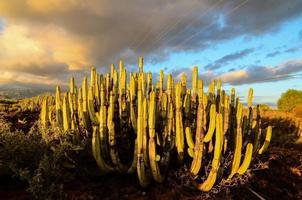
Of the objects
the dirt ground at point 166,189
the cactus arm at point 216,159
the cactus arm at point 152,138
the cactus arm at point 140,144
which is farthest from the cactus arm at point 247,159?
the cactus arm at point 140,144

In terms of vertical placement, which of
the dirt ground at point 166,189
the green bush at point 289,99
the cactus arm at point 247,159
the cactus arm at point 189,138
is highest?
the green bush at point 289,99

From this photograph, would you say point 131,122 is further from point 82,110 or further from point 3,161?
point 3,161

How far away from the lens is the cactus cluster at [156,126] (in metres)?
5.30

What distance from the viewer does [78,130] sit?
634 cm

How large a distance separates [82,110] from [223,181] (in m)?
3.21

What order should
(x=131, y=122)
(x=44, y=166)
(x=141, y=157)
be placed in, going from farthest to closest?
(x=131, y=122) < (x=141, y=157) < (x=44, y=166)

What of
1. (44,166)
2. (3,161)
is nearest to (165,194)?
(44,166)

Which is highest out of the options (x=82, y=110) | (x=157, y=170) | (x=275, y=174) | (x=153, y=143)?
(x=82, y=110)

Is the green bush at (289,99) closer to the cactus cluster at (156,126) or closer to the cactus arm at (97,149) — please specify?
the cactus cluster at (156,126)

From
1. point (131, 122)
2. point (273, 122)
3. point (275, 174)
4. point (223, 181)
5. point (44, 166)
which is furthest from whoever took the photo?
point (273, 122)

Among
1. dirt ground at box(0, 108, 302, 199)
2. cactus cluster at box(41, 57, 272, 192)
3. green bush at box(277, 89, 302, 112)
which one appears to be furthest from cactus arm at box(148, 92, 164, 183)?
green bush at box(277, 89, 302, 112)

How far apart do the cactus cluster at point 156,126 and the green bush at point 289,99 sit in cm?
2297

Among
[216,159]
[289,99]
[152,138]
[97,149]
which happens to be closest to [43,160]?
[97,149]

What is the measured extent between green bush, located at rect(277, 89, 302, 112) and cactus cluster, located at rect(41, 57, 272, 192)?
75.4ft
